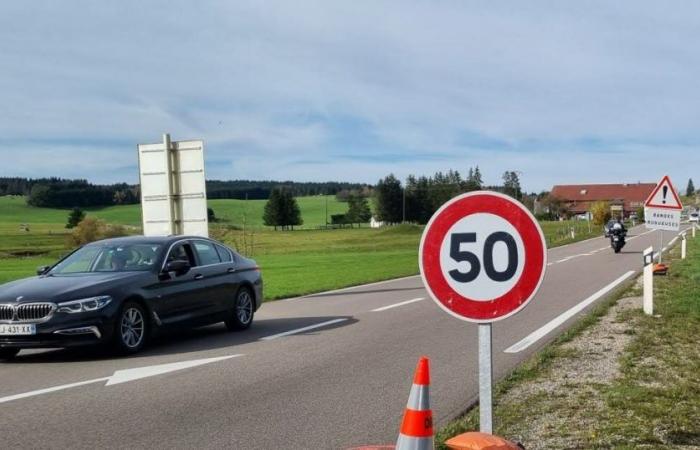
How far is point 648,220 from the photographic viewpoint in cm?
1759

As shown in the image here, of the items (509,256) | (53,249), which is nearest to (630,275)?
(509,256)

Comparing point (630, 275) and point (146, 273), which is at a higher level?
point (146, 273)

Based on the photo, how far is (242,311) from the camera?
11.9 meters

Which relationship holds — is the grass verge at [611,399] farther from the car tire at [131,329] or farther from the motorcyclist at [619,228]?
the motorcyclist at [619,228]

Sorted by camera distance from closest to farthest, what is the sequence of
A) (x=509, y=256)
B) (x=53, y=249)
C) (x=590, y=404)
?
(x=509, y=256) → (x=590, y=404) → (x=53, y=249)

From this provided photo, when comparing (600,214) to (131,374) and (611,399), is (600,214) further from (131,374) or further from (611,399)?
(611,399)

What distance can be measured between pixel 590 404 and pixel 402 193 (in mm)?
136508

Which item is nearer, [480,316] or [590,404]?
[480,316]

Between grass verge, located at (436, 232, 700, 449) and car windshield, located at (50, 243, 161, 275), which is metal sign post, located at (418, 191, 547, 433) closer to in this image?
grass verge, located at (436, 232, 700, 449)

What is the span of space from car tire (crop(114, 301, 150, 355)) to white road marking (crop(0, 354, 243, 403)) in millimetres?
898

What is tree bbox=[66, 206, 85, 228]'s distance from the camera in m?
108

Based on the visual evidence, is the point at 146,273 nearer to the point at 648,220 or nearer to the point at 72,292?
the point at 72,292

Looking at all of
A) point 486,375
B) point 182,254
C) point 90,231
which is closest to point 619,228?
point 182,254

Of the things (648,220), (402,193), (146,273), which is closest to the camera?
(146,273)
